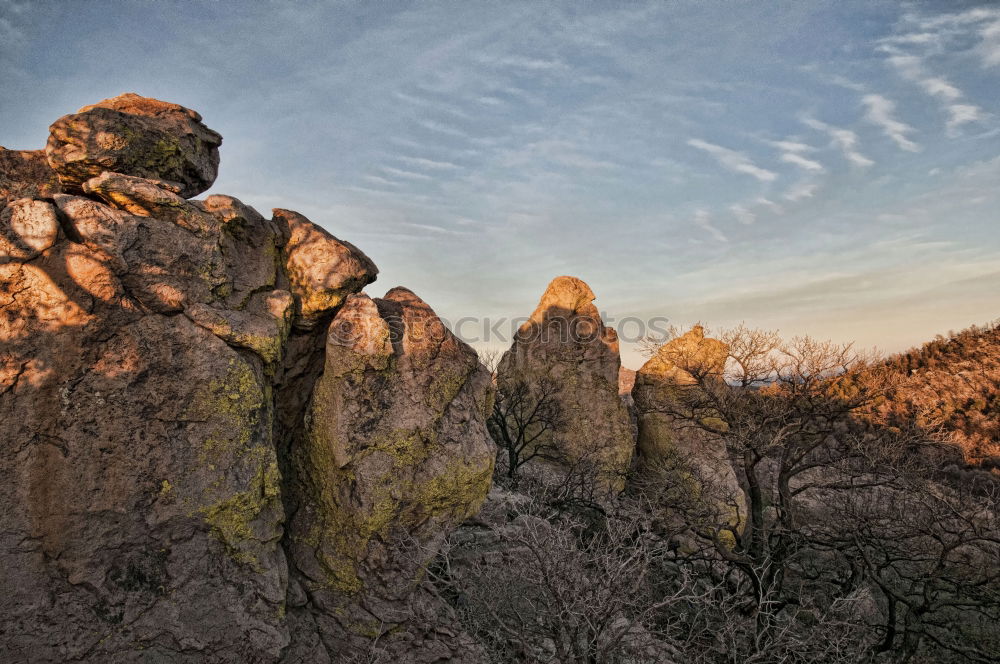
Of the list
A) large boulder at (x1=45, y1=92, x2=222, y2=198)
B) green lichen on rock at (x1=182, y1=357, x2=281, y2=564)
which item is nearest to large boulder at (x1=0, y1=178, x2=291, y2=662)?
green lichen on rock at (x1=182, y1=357, x2=281, y2=564)

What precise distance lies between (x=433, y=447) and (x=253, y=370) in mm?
2567

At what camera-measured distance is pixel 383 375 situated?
7824 millimetres

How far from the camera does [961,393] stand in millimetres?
24578

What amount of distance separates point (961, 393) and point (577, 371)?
19.0 meters

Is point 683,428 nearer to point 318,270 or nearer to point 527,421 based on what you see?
point 527,421

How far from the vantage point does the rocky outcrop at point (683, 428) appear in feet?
53.2

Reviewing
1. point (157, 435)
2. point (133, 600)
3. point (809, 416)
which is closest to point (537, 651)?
point (133, 600)

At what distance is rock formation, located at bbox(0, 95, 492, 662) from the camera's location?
6.07m

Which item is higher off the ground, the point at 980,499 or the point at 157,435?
the point at 157,435

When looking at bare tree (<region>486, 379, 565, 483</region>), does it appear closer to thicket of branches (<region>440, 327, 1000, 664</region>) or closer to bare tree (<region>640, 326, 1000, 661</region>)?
thicket of branches (<region>440, 327, 1000, 664</region>)

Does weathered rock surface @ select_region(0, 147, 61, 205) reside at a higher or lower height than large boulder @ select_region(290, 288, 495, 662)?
higher

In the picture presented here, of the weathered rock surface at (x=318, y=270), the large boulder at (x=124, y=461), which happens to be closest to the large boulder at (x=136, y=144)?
the large boulder at (x=124, y=461)

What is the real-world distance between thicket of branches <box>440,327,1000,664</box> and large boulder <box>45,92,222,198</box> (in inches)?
278

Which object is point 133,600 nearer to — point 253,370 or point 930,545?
point 253,370
